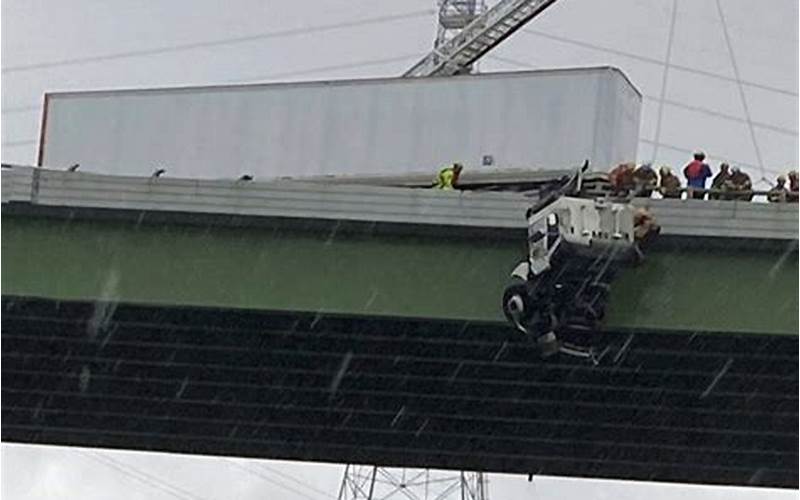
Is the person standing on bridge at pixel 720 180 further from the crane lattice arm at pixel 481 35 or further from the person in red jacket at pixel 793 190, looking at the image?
the crane lattice arm at pixel 481 35

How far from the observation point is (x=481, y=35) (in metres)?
49.1

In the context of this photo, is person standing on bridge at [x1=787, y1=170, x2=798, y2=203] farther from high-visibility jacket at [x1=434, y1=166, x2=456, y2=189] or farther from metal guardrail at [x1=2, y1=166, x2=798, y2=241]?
high-visibility jacket at [x1=434, y1=166, x2=456, y2=189]

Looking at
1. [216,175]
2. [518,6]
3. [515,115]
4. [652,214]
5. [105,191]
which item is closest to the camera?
[652,214]

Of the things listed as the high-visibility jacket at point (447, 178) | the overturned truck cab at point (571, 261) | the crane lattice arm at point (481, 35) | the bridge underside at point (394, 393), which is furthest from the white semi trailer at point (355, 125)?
the crane lattice arm at point (481, 35)

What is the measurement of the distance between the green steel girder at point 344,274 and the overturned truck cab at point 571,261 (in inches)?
49.3

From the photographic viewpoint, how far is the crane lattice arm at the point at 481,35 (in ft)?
160

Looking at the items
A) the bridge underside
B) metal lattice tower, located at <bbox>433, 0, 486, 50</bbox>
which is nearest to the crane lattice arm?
metal lattice tower, located at <bbox>433, 0, 486, 50</bbox>

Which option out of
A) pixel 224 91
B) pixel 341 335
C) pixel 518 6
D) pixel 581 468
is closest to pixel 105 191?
pixel 341 335

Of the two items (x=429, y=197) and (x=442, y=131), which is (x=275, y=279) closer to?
(x=429, y=197)

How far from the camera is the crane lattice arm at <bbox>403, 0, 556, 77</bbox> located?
160 feet

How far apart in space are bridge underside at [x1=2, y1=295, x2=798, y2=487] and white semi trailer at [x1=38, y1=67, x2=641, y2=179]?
288 centimetres

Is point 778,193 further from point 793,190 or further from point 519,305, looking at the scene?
point 519,305

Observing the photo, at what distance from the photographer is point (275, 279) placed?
22109mm

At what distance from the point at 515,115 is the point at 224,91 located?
14.2 ft
